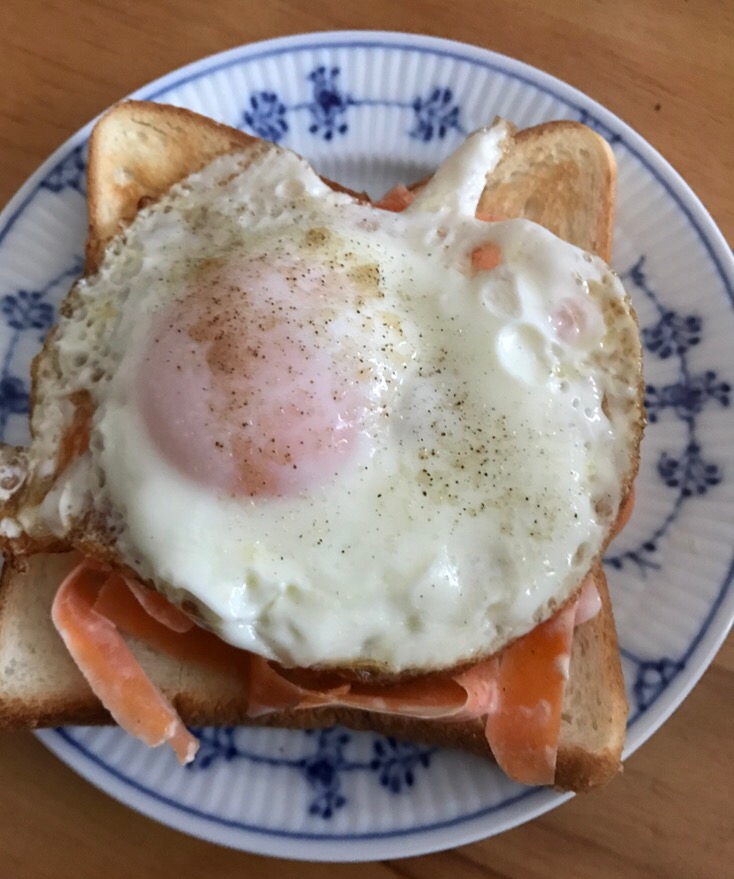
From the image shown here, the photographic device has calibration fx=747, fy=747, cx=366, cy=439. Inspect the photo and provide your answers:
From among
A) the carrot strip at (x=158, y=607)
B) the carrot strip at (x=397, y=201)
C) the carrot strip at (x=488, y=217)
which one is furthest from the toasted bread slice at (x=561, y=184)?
the carrot strip at (x=158, y=607)

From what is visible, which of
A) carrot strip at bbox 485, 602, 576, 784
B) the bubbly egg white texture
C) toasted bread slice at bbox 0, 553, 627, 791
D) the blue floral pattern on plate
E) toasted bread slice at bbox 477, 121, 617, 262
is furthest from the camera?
the blue floral pattern on plate

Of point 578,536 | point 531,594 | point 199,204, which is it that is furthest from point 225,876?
point 199,204

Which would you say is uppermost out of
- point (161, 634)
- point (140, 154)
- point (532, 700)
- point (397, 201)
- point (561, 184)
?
point (561, 184)

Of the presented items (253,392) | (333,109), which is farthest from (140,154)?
(253,392)

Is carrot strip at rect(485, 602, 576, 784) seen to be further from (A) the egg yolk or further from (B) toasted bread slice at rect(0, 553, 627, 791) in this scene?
(A) the egg yolk

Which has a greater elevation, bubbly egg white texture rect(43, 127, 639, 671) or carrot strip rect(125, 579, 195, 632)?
bubbly egg white texture rect(43, 127, 639, 671)

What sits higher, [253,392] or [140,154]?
[140,154]

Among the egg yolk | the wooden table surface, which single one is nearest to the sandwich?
the egg yolk

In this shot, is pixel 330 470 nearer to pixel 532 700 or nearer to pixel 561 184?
pixel 532 700
